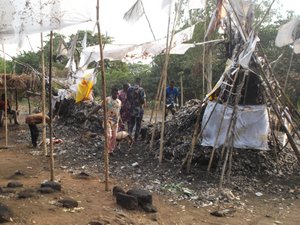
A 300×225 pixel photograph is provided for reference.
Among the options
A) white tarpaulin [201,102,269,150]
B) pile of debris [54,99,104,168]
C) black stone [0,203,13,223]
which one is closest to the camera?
black stone [0,203,13,223]

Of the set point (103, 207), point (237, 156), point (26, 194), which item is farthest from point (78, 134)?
point (103, 207)

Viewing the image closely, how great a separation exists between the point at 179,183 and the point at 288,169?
2536mm

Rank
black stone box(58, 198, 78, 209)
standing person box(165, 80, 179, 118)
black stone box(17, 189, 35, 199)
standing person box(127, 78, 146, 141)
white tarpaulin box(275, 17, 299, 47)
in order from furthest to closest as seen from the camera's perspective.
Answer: standing person box(165, 80, 179, 118) → standing person box(127, 78, 146, 141) → white tarpaulin box(275, 17, 299, 47) → black stone box(17, 189, 35, 199) → black stone box(58, 198, 78, 209)

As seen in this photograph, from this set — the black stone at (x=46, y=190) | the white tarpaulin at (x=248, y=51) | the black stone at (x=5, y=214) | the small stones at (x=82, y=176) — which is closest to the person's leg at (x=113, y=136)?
the small stones at (x=82, y=176)

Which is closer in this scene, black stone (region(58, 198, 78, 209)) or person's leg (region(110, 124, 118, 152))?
black stone (region(58, 198, 78, 209))

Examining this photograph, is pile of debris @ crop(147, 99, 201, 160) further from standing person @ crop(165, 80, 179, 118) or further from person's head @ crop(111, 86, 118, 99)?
standing person @ crop(165, 80, 179, 118)

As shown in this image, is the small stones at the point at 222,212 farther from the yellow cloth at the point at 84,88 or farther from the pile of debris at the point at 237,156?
the yellow cloth at the point at 84,88

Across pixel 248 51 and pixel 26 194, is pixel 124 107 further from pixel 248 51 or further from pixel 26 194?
pixel 26 194

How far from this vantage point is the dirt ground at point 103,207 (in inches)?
180

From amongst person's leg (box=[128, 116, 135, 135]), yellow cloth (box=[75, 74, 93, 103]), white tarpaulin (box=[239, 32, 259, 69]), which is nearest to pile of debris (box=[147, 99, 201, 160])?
person's leg (box=[128, 116, 135, 135])

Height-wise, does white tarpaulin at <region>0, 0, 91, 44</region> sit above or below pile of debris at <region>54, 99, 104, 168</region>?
above

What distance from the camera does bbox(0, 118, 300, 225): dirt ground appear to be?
4.58 meters

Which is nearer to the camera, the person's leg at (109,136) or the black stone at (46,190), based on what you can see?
the black stone at (46,190)

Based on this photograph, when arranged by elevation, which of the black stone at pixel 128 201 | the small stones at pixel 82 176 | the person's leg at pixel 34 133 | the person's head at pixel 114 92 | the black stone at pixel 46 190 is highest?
the person's head at pixel 114 92
